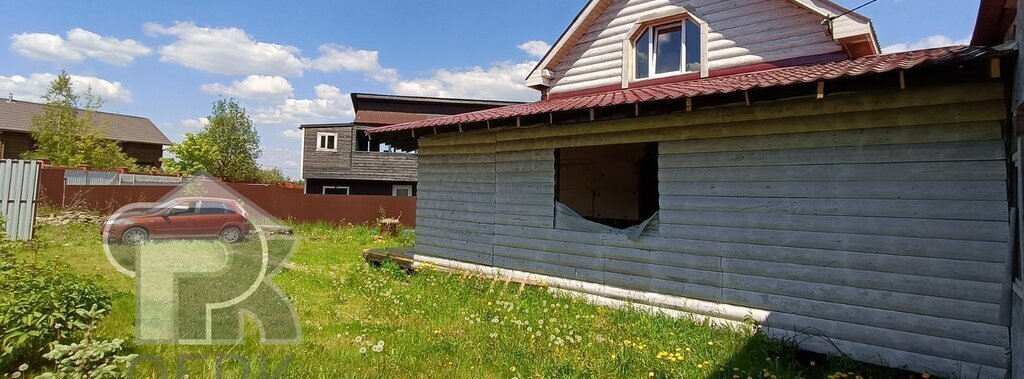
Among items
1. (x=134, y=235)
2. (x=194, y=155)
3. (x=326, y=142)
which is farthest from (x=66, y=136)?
(x=134, y=235)

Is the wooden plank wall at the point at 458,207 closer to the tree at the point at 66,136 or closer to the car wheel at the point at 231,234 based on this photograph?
the car wheel at the point at 231,234

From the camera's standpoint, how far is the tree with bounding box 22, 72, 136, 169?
26.1 meters

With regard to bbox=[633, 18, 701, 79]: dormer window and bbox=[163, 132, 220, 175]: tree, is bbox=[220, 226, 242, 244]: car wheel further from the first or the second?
bbox=[163, 132, 220, 175]: tree

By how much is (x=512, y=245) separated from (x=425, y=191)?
2086mm

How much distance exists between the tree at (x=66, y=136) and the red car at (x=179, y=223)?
1952cm

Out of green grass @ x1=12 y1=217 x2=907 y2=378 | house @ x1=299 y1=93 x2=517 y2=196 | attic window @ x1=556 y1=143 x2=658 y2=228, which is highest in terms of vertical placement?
house @ x1=299 y1=93 x2=517 y2=196

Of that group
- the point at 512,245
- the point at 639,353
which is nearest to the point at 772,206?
the point at 639,353

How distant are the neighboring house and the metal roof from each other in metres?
41.0

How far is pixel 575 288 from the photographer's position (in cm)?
618

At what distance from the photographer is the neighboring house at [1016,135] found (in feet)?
9.28

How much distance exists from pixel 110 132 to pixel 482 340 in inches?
1634

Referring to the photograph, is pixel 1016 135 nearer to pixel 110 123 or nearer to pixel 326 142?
pixel 326 142

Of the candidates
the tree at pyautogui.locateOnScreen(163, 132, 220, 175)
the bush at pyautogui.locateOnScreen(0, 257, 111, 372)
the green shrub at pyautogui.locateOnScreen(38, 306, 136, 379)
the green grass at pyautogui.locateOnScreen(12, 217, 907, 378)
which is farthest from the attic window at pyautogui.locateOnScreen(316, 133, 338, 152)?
the green shrub at pyautogui.locateOnScreen(38, 306, 136, 379)

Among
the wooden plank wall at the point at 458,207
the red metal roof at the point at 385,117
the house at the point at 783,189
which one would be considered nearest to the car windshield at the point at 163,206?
the house at the point at 783,189
